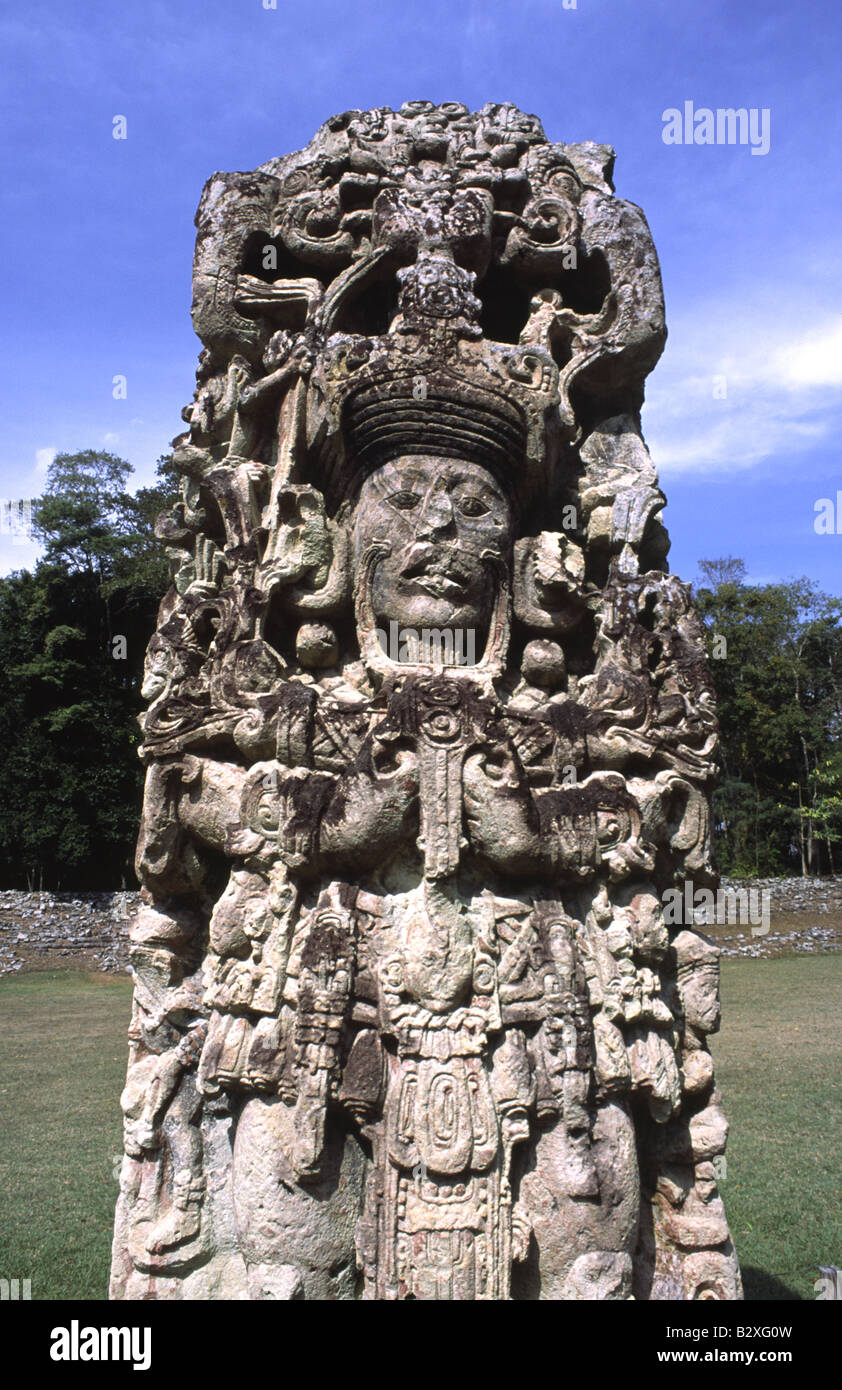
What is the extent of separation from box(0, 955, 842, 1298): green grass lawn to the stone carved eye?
14.1ft

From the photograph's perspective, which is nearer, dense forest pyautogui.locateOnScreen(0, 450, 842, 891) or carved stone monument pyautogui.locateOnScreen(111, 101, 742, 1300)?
carved stone monument pyautogui.locateOnScreen(111, 101, 742, 1300)

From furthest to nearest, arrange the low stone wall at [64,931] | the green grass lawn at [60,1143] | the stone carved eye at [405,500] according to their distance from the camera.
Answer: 1. the low stone wall at [64,931]
2. the green grass lawn at [60,1143]
3. the stone carved eye at [405,500]

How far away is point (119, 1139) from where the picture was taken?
7770mm

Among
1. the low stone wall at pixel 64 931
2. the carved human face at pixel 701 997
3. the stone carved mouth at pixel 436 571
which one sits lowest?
the low stone wall at pixel 64 931

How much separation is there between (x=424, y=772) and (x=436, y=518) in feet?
3.39

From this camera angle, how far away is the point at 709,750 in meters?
3.83

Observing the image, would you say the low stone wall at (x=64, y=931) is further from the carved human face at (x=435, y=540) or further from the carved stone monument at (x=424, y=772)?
the carved human face at (x=435, y=540)

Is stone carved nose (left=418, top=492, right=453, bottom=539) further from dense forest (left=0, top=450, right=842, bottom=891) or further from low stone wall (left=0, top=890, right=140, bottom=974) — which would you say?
dense forest (left=0, top=450, right=842, bottom=891)

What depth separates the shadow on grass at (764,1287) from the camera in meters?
4.79

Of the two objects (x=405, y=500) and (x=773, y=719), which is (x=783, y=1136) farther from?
(x=773, y=719)

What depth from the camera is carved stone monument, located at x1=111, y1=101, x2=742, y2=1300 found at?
3250 mm

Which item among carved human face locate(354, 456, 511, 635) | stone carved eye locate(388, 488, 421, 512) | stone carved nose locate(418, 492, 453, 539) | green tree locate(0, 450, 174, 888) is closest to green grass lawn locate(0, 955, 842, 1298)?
carved human face locate(354, 456, 511, 635)

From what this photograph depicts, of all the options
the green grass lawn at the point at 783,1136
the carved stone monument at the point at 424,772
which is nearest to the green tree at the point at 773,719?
the green grass lawn at the point at 783,1136

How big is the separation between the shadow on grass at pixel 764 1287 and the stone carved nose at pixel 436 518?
4029 mm
